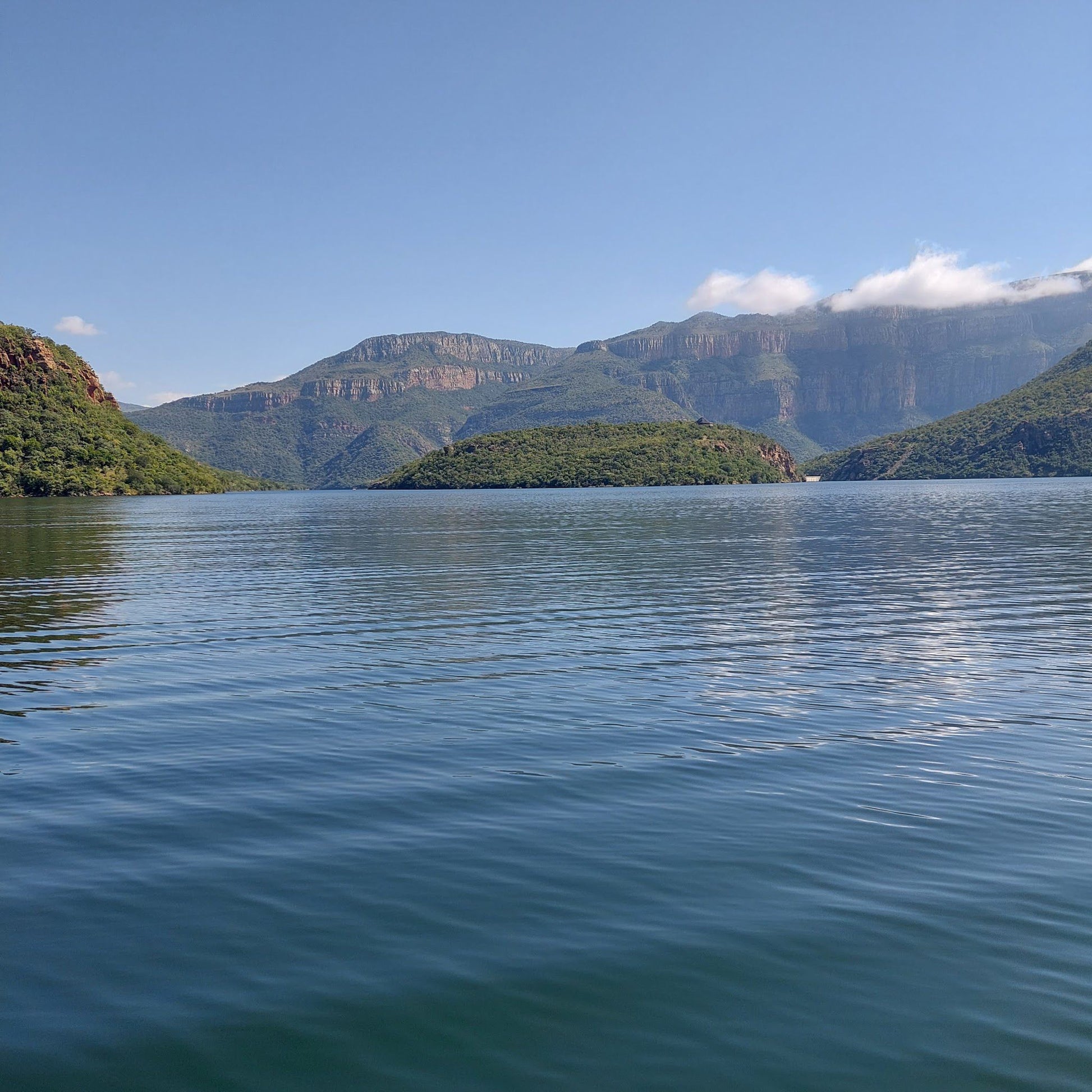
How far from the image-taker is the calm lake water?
27.5ft

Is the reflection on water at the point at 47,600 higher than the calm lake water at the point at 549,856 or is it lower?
higher

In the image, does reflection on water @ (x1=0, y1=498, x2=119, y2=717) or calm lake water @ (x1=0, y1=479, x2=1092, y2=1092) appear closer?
calm lake water @ (x1=0, y1=479, x2=1092, y2=1092)

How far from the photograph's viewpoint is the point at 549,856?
1279cm

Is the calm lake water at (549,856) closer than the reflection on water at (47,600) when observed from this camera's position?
Yes

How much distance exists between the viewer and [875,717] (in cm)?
2042

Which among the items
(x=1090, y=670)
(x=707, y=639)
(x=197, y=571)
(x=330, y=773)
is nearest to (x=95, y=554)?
(x=197, y=571)

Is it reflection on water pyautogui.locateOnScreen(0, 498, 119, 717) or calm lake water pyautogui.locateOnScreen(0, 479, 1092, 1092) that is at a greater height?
reflection on water pyautogui.locateOnScreen(0, 498, 119, 717)

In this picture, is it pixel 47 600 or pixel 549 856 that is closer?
pixel 549 856

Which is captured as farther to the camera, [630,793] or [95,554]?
[95,554]

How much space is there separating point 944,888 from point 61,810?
12379mm

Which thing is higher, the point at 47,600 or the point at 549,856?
the point at 47,600

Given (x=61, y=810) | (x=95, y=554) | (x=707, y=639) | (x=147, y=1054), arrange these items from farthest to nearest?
(x=95, y=554) → (x=707, y=639) → (x=61, y=810) → (x=147, y=1054)

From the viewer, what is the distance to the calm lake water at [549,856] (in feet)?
27.5

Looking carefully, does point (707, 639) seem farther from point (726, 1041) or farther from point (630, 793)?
point (726, 1041)
